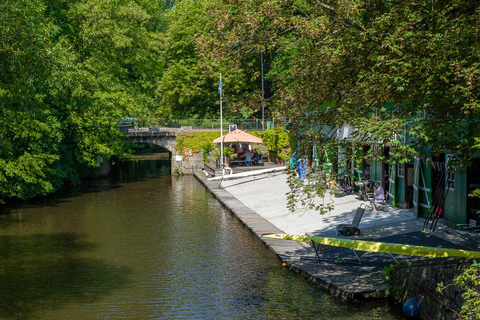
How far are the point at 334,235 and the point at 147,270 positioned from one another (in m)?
6.19

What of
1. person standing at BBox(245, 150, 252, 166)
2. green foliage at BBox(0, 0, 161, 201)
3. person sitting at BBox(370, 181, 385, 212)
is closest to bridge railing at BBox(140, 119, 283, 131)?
green foliage at BBox(0, 0, 161, 201)

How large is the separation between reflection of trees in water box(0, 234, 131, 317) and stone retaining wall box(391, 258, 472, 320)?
24.0 ft

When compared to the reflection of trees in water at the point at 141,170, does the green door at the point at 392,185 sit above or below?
above

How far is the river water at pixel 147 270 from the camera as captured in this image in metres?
11.9

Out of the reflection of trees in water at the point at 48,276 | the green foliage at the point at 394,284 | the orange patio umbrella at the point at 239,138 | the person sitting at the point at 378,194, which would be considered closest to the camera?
the green foliage at the point at 394,284

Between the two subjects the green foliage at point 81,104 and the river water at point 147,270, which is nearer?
the river water at point 147,270

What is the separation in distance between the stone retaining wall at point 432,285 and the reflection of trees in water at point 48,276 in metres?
7.31

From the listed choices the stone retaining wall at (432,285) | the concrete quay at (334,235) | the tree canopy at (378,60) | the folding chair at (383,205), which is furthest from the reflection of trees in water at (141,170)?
the stone retaining wall at (432,285)

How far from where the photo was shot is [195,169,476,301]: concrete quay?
1253 centimetres

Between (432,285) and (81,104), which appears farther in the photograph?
(81,104)

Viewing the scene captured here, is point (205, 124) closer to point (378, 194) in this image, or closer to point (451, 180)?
point (378, 194)

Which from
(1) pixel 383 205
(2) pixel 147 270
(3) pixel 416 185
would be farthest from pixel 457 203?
(2) pixel 147 270

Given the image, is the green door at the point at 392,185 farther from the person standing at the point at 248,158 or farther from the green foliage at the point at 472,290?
the person standing at the point at 248,158

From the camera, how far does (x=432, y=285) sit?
10.4 metres
